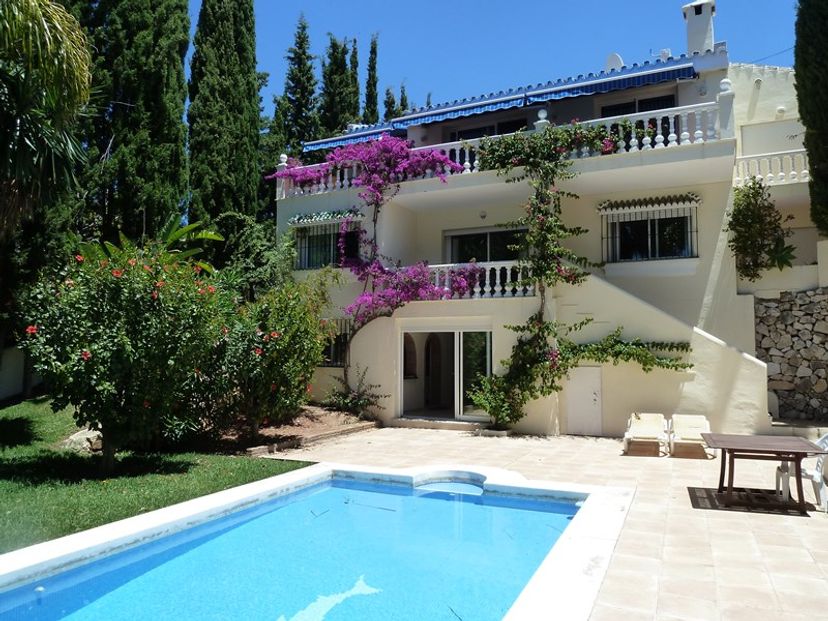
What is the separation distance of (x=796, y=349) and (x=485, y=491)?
10673 mm

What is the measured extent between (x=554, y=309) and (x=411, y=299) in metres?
3.90

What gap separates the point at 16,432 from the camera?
12.6 metres

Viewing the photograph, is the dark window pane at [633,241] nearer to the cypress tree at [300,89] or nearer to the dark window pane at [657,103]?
the dark window pane at [657,103]

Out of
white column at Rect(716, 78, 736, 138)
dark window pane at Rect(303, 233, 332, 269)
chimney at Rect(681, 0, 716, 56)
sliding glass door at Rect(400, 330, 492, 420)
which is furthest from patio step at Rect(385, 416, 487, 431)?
chimney at Rect(681, 0, 716, 56)

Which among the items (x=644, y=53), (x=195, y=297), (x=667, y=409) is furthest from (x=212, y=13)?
(x=667, y=409)

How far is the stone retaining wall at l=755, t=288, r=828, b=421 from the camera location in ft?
48.9

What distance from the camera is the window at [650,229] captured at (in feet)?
51.3

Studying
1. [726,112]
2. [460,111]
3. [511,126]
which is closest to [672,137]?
[726,112]

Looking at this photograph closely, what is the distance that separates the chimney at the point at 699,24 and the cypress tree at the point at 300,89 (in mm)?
17609

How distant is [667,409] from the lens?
1391 centimetres

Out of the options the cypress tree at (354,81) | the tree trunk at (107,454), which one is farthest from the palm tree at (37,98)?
the cypress tree at (354,81)

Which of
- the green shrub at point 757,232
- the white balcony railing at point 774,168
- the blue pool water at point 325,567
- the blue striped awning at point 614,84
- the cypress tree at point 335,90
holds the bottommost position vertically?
the blue pool water at point 325,567

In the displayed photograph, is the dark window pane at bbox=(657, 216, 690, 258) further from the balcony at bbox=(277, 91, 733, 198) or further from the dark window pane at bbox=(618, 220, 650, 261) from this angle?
the balcony at bbox=(277, 91, 733, 198)

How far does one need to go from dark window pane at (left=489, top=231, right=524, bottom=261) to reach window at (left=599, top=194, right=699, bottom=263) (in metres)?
2.66
